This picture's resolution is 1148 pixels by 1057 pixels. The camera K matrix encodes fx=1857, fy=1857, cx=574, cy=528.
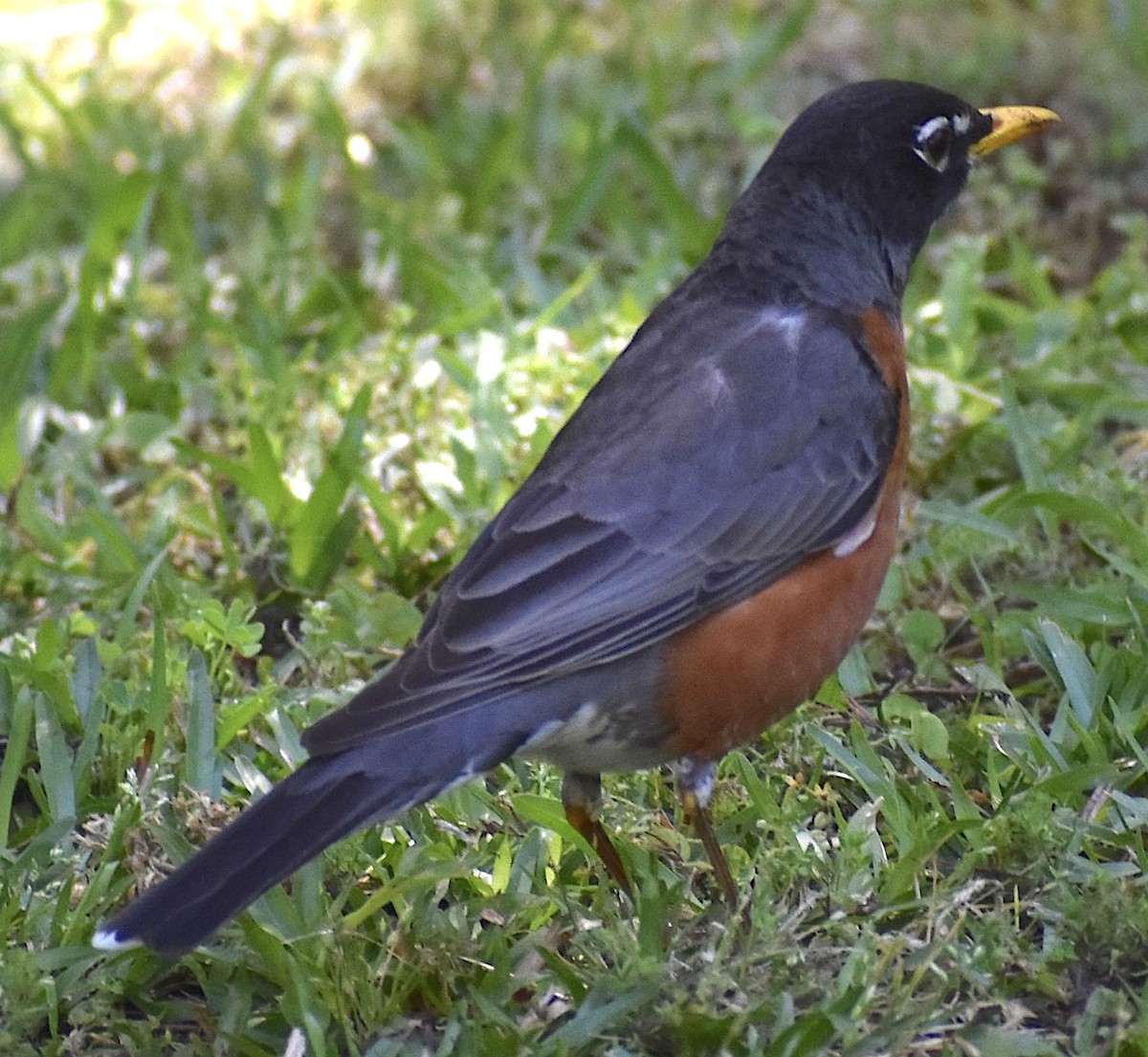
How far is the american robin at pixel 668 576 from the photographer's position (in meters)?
3.75

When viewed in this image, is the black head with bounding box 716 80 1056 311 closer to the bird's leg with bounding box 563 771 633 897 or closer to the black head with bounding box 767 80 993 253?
the black head with bounding box 767 80 993 253

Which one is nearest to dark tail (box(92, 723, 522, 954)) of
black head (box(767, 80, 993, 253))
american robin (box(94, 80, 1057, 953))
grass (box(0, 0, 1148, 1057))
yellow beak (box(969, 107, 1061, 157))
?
american robin (box(94, 80, 1057, 953))

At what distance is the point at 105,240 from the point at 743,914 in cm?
401

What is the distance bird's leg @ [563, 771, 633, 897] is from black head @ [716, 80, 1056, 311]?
4.42ft

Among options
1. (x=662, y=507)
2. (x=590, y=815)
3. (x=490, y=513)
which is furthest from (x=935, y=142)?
(x=590, y=815)

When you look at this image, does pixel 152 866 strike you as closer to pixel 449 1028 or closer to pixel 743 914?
pixel 449 1028

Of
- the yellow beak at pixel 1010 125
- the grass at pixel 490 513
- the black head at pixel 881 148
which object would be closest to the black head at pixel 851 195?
the black head at pixel 881 148

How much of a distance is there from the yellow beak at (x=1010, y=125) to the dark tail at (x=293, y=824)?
2463 millimetres

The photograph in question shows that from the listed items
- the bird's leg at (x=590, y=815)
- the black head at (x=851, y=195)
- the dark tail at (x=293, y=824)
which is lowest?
the bird's leg at (x=590, y=815)

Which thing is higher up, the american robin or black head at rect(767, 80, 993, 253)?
black head at rect(767, 80, 993, 253)

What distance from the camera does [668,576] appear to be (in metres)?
4.16

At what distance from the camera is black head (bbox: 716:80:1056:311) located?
4.80m

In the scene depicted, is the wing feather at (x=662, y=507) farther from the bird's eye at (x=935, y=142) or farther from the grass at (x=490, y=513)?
the bird's eye at (x=935, y=142)

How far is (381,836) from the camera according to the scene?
429cm
